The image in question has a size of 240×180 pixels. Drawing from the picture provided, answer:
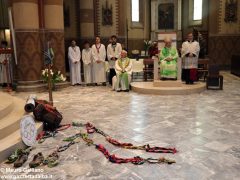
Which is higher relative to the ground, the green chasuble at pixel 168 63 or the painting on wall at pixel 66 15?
the painting on wall at pixel 66 15

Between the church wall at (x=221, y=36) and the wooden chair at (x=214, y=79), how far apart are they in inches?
258

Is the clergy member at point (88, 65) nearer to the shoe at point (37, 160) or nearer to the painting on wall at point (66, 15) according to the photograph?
the painting on wall at point (66, 15)

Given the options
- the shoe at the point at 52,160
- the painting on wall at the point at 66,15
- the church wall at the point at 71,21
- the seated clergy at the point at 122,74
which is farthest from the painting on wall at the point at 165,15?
the shoe at the point at 52,160

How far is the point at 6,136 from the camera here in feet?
15.9

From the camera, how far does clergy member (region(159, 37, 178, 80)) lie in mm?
9570

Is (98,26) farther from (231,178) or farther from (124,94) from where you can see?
(231,178)

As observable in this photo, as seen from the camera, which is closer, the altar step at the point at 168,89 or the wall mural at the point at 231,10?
the altar step at the point at 168,89

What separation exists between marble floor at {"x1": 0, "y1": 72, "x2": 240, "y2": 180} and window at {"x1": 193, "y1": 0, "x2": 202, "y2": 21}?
9627mm

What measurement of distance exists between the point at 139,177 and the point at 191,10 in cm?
1653

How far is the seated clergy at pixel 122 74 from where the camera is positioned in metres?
10.1

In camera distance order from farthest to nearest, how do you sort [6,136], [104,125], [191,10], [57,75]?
[191,10], [57,75], [104,125], [6,136]

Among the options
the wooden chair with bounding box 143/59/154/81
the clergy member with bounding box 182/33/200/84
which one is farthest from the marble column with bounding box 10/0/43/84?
the clergy member with bounding box 182/33/200/84

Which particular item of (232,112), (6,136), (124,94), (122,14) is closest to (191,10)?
(122,14)

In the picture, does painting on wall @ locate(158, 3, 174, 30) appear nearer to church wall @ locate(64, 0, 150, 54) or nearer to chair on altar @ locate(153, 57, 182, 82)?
church wall @ locate(64, 0, 150, 54)
